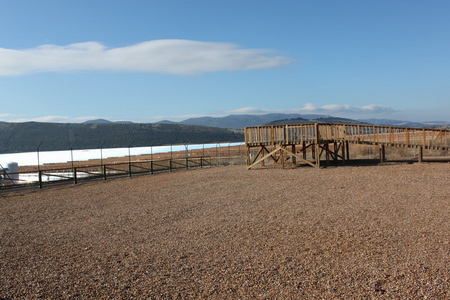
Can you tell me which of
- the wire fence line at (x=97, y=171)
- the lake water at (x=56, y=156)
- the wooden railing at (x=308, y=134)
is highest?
the wooden railing at (x=308, y=134)

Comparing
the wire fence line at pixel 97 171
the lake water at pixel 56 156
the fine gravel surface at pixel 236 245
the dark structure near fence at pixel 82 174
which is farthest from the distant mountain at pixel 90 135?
the fine gravel surface at pixel 236 245

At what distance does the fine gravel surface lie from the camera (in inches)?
212

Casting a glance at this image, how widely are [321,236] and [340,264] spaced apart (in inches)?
69.9

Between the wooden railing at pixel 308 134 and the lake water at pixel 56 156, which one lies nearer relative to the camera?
the wooden railing at pixel 308 134

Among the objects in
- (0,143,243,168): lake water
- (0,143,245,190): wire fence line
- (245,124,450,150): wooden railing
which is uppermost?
(245,124,450,150): wooden railing

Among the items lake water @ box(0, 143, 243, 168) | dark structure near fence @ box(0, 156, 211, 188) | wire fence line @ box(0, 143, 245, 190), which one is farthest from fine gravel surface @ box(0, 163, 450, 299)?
lake water @ box(0, 143, 243, 168)

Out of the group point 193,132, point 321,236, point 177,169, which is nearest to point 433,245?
point 321,236

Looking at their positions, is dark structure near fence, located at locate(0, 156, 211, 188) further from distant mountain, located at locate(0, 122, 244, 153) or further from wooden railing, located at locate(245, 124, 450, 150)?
distant mountain, located at locate(0, 122, 244, 153)

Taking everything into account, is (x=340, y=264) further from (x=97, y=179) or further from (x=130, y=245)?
(x=97, y=179)

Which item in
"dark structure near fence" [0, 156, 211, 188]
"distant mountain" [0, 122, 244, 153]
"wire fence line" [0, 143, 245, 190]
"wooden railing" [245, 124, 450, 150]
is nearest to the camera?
"dark structure near fence" [0, 156, 211, 188]

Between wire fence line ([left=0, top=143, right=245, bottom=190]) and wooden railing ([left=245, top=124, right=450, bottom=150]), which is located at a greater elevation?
wooden railing ([left=245, top=124, right=450, bottom=150])

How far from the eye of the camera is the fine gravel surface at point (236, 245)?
5.38 m

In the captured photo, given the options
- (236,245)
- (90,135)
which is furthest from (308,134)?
(90,135)

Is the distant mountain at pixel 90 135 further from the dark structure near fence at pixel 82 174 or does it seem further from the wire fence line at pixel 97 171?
the dark structure near fence at pixel 82 174
